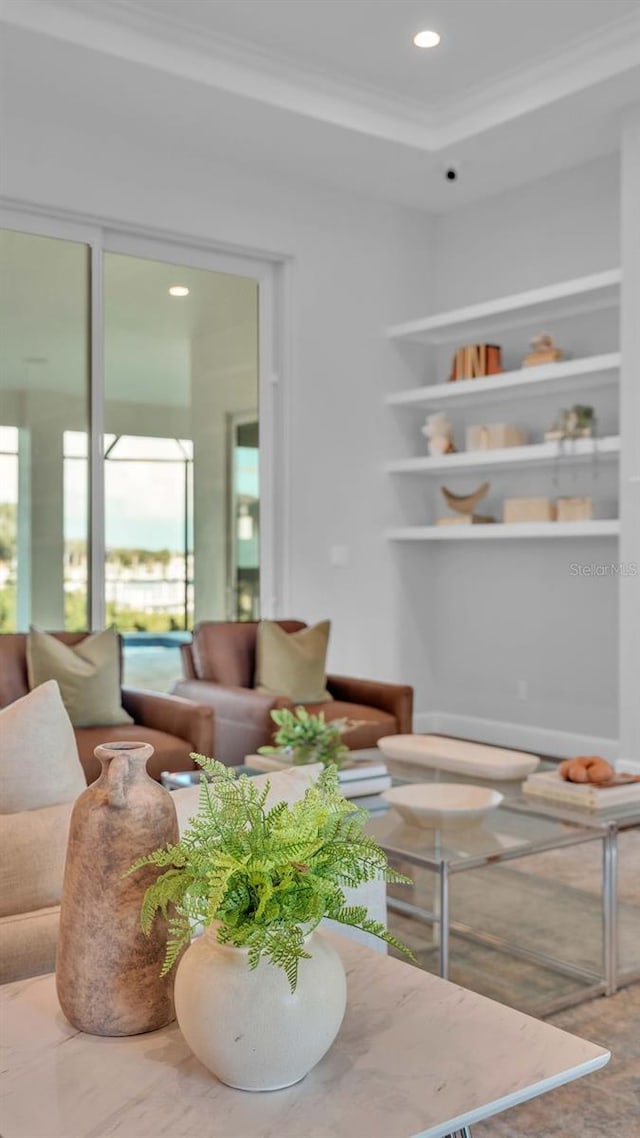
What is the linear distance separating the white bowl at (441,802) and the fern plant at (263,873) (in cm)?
151

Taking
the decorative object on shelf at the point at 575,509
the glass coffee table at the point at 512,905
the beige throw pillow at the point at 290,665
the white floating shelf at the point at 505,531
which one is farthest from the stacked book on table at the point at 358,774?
the decorative object on shelf at the point at 575,509

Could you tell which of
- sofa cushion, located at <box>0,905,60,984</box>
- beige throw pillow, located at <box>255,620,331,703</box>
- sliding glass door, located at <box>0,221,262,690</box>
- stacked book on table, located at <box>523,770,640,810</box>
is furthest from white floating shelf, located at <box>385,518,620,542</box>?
sofa cushion, located at <box>0,905,60,984</box>

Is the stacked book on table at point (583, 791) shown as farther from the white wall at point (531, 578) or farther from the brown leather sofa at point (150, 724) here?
the white wall at point (531, 578)

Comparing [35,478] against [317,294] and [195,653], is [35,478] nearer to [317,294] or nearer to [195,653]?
[195,653]

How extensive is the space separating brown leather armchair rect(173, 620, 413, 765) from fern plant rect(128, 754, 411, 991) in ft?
9.08

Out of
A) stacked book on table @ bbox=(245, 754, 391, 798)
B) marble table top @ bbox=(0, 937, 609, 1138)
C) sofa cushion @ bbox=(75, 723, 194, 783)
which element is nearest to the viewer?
marble table top @ bbox=(0, 937, 609, 1138)

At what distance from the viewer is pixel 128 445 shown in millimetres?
5309

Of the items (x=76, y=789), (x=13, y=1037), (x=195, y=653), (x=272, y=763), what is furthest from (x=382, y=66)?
(x=13, y=1037)

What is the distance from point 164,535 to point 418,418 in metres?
1.87

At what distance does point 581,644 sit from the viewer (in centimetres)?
571

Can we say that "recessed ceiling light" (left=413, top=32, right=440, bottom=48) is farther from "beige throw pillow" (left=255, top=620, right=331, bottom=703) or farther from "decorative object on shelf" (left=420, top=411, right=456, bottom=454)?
"beige throw pillow" (left=255, top=620, right=331, bottom=703)

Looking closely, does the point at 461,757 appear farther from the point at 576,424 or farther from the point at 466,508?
the point at 466,508

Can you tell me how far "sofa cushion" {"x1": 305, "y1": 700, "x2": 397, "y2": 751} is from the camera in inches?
163

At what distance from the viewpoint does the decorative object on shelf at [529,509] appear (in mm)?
5543
